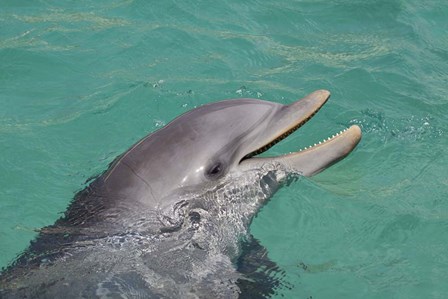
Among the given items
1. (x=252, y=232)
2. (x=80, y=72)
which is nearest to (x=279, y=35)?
(x=80, y=72)

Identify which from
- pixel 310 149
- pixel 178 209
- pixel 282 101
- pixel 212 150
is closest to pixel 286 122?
pixel 310 149

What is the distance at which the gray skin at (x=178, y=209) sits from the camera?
590 cm

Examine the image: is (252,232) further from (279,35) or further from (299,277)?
(279,35)

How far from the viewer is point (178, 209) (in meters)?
6.32

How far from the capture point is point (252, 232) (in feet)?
24.7

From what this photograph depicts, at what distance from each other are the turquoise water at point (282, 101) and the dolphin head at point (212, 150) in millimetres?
1155

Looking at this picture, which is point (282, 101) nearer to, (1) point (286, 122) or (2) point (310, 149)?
(2) point (310, 149)

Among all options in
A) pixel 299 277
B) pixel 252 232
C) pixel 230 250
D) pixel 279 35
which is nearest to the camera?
pixel 230 250

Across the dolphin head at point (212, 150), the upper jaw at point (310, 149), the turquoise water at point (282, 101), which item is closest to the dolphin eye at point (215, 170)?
the dolphin head at point (212, 150)

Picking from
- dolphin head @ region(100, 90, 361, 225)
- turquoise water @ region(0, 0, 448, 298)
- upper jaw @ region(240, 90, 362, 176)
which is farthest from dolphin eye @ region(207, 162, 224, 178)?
turquoise water @ region(0, 0, 448, 298)

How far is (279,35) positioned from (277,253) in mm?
6049

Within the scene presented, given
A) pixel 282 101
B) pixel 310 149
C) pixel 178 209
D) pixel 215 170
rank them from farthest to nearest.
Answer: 1. pixel 282 101
2. pixel 310 149
3. pixel 215 170
4. pixel 178 209

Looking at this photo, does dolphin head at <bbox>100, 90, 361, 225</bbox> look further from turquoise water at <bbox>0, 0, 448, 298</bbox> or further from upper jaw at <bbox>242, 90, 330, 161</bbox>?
turquoise water at <bbox>0, 0, 448, 298</bbox>

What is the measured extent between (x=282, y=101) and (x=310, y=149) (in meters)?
3.91
